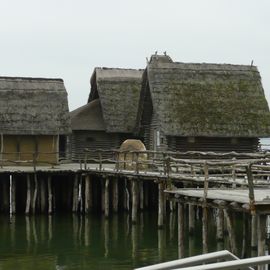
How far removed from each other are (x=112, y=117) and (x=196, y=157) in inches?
291

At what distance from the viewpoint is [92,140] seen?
39688 mm

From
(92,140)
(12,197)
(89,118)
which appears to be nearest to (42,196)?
(12,197)

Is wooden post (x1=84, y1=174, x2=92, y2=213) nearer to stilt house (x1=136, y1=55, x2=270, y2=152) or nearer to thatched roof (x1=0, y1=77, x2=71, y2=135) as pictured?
stilt house (x1=136, y1=55, x2=270, y2=152)

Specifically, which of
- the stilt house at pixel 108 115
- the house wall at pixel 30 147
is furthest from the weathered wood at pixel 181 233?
the stilt house at pixel 108 115

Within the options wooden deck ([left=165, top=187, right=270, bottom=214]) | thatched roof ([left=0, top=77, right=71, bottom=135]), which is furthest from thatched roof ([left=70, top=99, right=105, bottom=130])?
wooden deck ([left=165, top=187, right=270, bottom=214])

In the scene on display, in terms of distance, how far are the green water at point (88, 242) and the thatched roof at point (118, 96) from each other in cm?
A: 945

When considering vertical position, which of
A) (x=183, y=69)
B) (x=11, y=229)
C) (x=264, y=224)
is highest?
(x=183, y=69)

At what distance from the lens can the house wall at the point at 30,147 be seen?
34844mm

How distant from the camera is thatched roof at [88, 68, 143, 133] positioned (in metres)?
38.6

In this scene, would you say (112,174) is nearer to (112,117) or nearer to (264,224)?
(112,117)

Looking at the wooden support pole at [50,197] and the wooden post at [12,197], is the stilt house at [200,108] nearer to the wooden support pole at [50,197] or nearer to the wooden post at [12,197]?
the wooden support pole at [50,197]

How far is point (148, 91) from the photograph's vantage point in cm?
3616

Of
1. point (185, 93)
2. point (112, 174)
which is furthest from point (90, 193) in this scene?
point (185, 93)

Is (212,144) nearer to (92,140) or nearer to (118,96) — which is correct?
(118,96)
